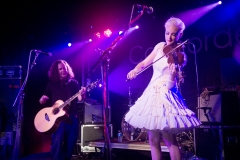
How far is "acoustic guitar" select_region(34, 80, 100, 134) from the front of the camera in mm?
4922

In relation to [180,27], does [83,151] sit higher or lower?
lower

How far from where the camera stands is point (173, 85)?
3002 millimetres

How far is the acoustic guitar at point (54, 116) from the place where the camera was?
4.92 metres

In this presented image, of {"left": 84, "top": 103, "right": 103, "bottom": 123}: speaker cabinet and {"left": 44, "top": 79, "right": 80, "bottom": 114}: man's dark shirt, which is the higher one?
{"left": 44, "top": 79, "right": 80, "bottom": 114}: man's dark shirt

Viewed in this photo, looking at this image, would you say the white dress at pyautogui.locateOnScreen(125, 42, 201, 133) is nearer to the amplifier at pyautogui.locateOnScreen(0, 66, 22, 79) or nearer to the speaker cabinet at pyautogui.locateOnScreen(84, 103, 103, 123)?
the speaker cabinet at pyautogui.locateOnScreen(84, 103, 103, 123)

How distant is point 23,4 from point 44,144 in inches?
185

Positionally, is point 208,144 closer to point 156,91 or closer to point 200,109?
point 200,109

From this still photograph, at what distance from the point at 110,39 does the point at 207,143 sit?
5.73 m

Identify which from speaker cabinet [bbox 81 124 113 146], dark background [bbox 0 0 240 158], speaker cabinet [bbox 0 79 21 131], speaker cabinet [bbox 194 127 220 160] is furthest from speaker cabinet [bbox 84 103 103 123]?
speaker cabinet [bbox 194 127 220 160]

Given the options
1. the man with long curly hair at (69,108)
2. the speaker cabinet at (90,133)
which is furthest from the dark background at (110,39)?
the man with long curly hair at (69,108)

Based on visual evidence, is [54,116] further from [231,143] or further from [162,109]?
[231,143]

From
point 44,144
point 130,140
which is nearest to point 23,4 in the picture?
point 44,144

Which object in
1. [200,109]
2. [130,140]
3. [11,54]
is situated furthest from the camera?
[11,54]

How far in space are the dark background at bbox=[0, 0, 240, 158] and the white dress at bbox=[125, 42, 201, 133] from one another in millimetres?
4002
